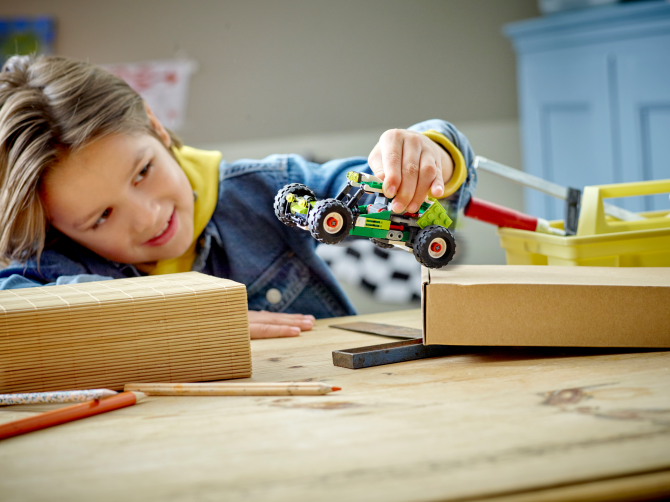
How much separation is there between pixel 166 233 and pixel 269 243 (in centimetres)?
21

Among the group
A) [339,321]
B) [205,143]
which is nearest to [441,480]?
[339,321]

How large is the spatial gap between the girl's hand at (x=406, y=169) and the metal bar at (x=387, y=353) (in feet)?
0.47

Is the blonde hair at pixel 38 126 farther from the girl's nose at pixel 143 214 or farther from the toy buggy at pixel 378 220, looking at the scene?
the toy buggy at pixel 378 220

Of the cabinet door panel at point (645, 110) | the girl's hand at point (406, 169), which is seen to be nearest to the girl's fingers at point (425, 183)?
the girl's hand at point (406, 169)

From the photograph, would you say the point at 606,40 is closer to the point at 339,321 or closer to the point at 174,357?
the point at 339,321

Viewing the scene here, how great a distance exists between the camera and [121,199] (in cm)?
100

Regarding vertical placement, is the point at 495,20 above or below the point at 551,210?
above

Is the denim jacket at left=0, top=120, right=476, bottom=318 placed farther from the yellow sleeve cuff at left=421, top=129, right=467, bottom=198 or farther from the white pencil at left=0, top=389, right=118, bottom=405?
the white pencil at left=0, top=389, right=118, bottom=405

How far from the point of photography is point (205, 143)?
232 centimetres

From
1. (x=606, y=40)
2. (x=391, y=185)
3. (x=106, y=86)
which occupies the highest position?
(x=606, y=40)

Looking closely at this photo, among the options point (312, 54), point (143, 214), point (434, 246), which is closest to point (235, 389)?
point (434, 246)

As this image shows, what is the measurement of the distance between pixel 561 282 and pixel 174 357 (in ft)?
1.32

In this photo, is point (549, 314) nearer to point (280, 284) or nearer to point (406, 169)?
point (406, 169)

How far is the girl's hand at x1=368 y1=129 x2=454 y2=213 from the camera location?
0.70m
